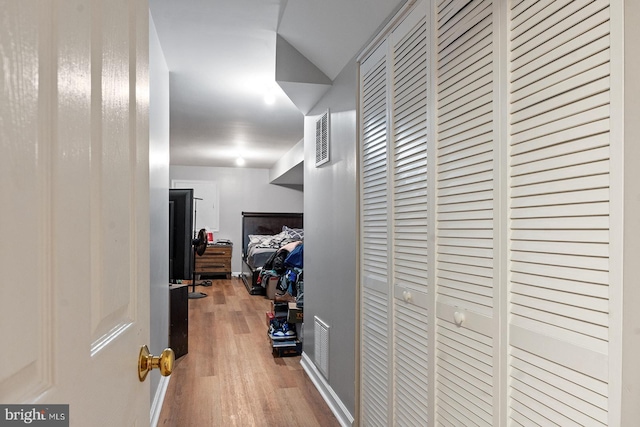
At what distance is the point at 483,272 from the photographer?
1.32 m

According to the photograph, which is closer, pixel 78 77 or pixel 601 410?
pixel 78 77

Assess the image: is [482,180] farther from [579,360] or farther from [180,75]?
[180,75]

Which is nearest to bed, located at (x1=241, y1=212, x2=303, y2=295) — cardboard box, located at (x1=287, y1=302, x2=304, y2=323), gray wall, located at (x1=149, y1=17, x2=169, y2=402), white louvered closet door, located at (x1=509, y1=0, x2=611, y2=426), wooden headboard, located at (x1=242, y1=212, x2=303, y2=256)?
wooden headboard, located at (x1=242, y1=212, x2=303, y2=256)

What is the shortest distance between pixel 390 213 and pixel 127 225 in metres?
1.40

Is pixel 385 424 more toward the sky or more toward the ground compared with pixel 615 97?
more toward the ground

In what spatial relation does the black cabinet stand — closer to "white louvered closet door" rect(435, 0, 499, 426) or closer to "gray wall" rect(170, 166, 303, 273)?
"white louvered closet door" rect(435, 0, 499, 426)

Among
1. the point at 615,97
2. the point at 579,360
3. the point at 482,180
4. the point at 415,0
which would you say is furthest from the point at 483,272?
the point at 415,0

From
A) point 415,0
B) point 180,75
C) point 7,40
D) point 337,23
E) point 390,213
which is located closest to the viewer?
point 7,40

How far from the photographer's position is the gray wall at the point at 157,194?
2523 millimetres

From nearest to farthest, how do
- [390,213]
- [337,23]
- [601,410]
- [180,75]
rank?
[601,410] → [390,213] → [337,23] → [180,75]

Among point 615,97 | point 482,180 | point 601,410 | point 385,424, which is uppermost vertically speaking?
point 615,97

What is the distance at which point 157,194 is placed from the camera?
275cm

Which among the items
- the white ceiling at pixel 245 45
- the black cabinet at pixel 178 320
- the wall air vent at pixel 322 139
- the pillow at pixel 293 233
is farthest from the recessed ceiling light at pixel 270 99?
the pillow at pixel 293 233

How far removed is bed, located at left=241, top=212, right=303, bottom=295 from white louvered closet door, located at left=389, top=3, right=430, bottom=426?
228 inches
